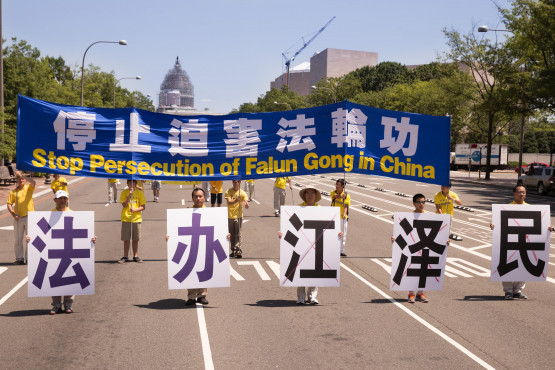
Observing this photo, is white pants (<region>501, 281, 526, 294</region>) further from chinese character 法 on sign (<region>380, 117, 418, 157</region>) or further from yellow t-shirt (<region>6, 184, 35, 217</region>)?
yellow t-shirt (<region>6, 184, 35, 217</region>)

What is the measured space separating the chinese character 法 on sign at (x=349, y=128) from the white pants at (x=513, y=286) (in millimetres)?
3662


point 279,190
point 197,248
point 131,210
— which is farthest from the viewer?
point 279,190

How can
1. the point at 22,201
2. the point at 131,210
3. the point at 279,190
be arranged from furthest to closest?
the point at 279,190 < the point at 22,201 < the point at 131,210

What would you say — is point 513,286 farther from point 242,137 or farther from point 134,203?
point 134,203

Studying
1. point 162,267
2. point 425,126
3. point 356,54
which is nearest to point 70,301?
point 162,267

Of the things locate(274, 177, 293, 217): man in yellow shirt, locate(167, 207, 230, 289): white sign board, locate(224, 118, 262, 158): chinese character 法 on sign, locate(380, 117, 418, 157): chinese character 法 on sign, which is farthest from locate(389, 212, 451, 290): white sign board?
locate(274, 177, 293, 217): man in yellow shirt

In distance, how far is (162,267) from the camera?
1296cm

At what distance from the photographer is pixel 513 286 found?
11.0 metres

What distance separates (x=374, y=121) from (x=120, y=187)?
88.9 feet

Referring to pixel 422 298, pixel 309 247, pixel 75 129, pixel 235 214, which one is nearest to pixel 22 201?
pixel 75 129

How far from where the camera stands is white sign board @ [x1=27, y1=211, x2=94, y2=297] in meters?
9.11

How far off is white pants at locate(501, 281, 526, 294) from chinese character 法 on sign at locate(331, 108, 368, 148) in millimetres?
3662

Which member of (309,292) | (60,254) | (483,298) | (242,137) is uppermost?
(242,137)

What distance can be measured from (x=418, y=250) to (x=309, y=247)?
6.20 feet
